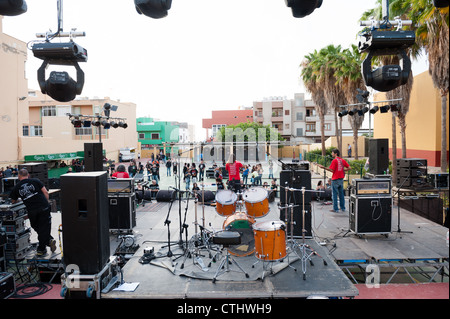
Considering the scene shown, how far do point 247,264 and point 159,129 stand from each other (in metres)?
56.2

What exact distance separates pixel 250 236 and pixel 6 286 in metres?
4.59

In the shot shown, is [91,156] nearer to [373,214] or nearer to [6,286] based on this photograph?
[6,286]

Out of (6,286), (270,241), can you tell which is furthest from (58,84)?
(270,241)

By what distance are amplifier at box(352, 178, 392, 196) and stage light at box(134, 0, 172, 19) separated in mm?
5866

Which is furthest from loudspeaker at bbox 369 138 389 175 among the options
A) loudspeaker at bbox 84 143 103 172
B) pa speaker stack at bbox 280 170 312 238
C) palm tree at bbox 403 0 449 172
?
loudspeaker at bbox 84 143 103 172

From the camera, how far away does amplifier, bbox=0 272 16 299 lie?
535cm

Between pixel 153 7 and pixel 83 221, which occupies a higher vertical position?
pixel 153 7

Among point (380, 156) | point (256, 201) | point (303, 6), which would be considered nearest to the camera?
point (303, 6)

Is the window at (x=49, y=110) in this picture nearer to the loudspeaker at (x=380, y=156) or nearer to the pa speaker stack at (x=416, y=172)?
the loudspeaker at (x=380, y=156)

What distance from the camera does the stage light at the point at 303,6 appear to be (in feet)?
11.8

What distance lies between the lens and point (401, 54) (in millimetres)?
4258

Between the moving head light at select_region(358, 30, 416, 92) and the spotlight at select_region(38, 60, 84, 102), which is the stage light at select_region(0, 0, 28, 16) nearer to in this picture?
the spotlight at select_region(38, 60, 84, 102)

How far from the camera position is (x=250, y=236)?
277 inches

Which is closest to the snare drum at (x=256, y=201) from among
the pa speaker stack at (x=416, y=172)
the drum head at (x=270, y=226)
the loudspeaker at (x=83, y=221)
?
the drum head at (x=270, y=226)
